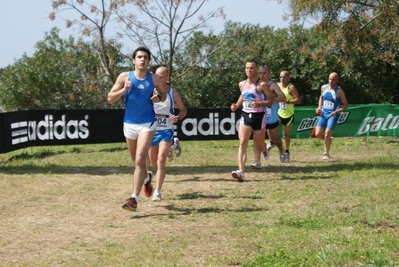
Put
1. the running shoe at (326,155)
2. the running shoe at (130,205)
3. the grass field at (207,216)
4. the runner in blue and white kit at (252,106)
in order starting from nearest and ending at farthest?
1. the grass field at (207,216)
2. the running shoe at (130,205)
3. the runner in blue and white kit at (252,106)
4. the running shoe at (326,155)

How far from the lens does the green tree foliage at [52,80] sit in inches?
1339

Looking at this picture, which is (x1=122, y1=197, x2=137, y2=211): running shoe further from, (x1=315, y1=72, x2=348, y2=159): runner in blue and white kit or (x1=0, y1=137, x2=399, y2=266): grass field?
(x1=315, y1=72, x2=348, y2=159): runner in blue and white kit

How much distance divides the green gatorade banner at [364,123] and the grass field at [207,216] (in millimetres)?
5731

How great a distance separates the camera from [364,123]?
20.6m

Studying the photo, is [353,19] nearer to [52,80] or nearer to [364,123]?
[364,123]

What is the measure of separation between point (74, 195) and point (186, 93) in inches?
819

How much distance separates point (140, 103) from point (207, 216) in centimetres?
167

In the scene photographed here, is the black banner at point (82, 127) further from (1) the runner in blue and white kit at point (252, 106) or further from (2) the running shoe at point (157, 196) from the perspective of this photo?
(2) the running shoe at point (157, 196)

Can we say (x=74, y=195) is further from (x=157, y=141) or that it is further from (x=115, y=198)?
(x=157, y=141)

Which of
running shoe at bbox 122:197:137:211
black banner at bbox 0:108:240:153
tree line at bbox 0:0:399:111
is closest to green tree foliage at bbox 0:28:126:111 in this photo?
tree line at bbox 0:0:399:111

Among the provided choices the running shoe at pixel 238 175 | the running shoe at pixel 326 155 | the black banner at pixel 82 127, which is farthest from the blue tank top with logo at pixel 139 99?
the black banner at pixel 82 127

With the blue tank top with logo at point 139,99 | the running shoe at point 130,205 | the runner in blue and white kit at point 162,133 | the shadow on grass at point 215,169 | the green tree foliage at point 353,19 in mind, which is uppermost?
the green tree foliage at point 353,19

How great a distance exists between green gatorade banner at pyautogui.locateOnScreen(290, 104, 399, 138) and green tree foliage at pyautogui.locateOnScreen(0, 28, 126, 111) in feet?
45.7

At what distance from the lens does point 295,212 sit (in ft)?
28.5
